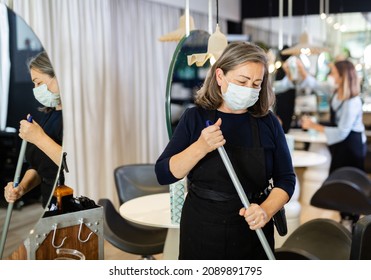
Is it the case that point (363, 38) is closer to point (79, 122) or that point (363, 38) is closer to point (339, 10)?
point (339, 10)

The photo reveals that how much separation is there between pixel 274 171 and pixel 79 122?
2.81 feet

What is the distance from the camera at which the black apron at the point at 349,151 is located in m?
2.90

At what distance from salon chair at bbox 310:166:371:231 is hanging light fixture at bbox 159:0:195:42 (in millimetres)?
1311

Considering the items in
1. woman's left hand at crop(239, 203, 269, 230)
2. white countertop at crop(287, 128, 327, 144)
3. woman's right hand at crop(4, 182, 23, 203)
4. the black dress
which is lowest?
white countertop at crop(287, 128, 327, 144)

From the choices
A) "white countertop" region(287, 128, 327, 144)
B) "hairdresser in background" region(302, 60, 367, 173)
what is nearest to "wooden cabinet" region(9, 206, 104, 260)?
"hairdresser in background" region(302, 60, 367, 173)

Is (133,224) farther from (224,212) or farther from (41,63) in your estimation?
(41,63)

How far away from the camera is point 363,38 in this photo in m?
2.93

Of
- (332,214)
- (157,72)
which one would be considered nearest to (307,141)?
(332,214)

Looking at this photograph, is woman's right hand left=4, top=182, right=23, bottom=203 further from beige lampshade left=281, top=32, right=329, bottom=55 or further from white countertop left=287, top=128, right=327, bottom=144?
white countertop left=287, top=128, right=327, bottom=144

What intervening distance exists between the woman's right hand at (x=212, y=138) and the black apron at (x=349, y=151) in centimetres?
167

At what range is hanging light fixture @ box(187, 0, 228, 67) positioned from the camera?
66.4 inches

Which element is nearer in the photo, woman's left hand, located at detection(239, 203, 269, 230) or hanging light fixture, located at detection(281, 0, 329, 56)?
woman's left hand, located at detection(239, 203, 269, 230)

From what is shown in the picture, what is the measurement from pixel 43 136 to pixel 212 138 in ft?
1.73

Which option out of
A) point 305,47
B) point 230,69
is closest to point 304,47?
point 305,47
